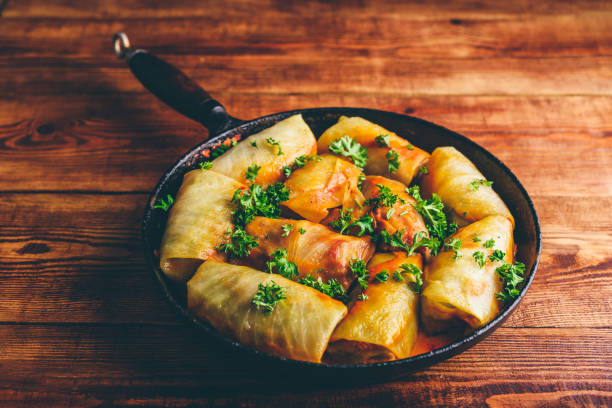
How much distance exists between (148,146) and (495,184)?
5.78 ft

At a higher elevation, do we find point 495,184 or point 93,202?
point 495,184

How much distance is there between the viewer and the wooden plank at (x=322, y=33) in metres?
3.40

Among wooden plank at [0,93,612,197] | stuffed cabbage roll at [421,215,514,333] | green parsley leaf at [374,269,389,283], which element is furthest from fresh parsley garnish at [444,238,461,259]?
wooden plank at [0,93,612,197]

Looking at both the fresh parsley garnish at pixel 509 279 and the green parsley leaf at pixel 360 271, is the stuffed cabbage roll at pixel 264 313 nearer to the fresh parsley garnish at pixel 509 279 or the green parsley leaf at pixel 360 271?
the green parsley leaf at pixel 360 271

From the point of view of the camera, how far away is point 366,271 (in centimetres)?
177

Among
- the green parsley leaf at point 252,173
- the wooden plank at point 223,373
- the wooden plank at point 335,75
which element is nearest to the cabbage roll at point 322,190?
the green parsley leaf at point 252,173

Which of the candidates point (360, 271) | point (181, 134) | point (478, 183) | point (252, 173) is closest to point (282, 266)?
point (360, 271)

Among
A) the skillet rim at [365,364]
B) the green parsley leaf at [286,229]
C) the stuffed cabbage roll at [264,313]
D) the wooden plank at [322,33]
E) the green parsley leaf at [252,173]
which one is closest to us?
the skillet rim at [365,364]

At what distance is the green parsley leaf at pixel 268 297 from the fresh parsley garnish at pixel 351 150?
2.34 ft

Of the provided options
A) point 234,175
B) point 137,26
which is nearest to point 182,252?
point 234,175

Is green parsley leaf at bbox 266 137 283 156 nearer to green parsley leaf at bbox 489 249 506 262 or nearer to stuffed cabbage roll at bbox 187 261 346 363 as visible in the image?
stuffed cabbage roll at bbox 187 261 346 363

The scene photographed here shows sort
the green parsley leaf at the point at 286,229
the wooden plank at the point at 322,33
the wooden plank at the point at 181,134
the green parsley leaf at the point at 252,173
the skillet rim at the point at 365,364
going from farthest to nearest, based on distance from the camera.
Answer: the wooden plank at the point at 322,33 < the wooden plank at the point at 181,134 < the green parsley leaf at the point at 252,173 < the green parsley leaf at the point at 286,229 < the skillet rim at the point at 365,364

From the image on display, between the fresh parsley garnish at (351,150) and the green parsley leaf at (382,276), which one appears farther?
the fresh parsley garnish at (351,150)

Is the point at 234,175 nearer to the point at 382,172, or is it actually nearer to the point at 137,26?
the point at 382,172
